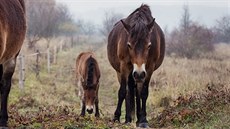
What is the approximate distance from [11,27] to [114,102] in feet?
28.5

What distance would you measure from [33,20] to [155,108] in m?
29.3

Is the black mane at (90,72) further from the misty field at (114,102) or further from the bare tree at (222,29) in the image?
the bare tree at (222,29)

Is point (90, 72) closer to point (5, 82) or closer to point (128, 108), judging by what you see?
point (128, 108)

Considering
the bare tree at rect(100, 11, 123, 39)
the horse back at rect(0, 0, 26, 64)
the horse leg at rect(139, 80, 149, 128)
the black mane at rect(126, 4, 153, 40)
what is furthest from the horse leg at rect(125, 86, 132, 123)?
the bare tree at rect(100, 11, 123, 39)

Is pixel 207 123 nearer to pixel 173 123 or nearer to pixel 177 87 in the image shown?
pixel 173 123

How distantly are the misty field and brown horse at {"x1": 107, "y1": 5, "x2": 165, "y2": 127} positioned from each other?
0.57 m

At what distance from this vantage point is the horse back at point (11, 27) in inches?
205

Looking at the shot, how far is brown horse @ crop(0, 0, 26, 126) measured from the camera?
5.30m

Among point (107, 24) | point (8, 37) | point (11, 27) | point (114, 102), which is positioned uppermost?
point (107, 24)

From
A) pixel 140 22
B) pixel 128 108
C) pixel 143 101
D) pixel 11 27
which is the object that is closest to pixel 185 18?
pixel 128 108

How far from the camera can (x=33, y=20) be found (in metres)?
39.1

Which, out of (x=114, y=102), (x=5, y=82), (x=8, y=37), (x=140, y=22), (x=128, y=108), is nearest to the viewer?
(x=8, y=37)

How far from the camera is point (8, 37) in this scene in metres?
5.62

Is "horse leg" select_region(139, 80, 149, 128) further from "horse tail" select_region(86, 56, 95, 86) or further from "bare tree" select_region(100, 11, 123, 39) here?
"bare tree" select_region(100, 11, 123, 39)
